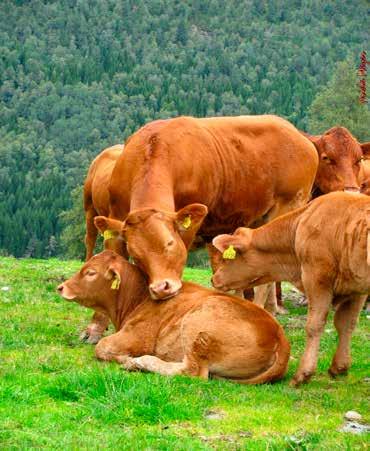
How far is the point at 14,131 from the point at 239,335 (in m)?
167

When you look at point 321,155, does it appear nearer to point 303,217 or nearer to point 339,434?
point 303,217

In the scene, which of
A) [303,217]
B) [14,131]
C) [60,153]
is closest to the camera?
[303,217]

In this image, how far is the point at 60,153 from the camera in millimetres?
157000

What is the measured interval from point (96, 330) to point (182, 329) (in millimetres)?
2362

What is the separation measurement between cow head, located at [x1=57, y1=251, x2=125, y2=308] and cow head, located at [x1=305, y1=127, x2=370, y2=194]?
22.0 feet

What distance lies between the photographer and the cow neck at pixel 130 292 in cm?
1158

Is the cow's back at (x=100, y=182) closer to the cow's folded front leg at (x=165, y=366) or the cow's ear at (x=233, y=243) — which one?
the cow's ear at (x=233, y=243)

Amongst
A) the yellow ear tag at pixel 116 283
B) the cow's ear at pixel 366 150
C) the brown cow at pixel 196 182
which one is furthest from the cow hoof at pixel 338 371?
the cow's ear at pixel 366 150

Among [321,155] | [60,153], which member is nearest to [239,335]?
[321,155]

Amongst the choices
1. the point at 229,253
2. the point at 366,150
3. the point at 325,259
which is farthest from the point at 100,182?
the point at 325,259

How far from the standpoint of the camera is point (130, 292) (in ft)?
38.0

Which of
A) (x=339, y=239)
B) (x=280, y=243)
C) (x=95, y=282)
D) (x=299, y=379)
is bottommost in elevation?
(x=299, y=379)

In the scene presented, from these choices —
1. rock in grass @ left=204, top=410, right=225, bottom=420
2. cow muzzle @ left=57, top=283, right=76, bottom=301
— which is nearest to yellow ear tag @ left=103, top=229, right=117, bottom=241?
cow muzzle @ left=57, top=283, right=76, bottom=301

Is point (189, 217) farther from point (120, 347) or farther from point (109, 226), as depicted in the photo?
point (120, 347)
